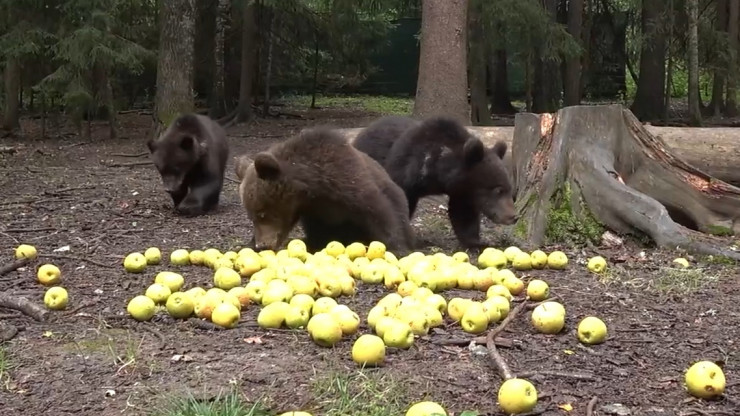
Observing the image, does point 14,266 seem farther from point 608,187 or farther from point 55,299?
point 608,187

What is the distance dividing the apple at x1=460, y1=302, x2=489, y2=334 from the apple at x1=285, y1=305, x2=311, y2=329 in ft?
2.89

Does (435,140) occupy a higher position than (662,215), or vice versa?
(435,140)

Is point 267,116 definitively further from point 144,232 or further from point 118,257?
point 118,257

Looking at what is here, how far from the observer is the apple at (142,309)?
4820 mm

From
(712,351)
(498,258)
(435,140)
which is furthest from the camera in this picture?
(435,140)

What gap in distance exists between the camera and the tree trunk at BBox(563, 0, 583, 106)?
20.2 metres

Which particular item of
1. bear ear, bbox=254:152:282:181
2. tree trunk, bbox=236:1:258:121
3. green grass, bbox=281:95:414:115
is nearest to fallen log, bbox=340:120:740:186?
bear ear, bbox=254:152:282:181

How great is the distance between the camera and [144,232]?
331 inches

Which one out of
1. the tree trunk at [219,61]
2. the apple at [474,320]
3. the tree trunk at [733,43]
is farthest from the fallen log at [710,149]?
the tree trunk at [219,61]

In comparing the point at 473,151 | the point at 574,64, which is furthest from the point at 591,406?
the point at 574,64

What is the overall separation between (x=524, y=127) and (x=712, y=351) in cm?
454

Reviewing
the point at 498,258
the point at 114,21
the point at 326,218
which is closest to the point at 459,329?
the point at 498,258

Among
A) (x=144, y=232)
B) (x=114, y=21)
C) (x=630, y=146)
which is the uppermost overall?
(x=114, y=21)

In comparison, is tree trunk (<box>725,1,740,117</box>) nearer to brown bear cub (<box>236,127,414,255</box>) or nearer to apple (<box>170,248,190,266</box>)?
brown bear cub (<box>236,127,414,255</box>)
